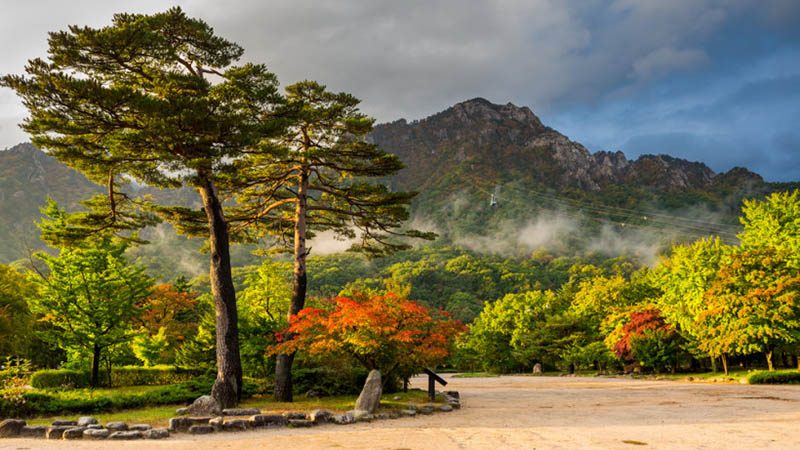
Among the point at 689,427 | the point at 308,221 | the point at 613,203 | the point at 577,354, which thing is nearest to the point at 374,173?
the point at 308,221

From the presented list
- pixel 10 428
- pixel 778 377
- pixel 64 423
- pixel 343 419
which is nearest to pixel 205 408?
pixel 64 423

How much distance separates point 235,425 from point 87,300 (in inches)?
456

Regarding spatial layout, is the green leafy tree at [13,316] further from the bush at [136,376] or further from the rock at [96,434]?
the rock at [96,434]

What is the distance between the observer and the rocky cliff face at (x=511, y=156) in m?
142

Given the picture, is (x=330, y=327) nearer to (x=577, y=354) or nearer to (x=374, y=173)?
(x=374, y=173)

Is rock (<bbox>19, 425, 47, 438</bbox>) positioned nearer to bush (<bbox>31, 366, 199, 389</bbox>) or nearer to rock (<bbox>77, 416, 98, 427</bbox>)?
rock (<bbox>77, 416, 98, 427</bbox>)

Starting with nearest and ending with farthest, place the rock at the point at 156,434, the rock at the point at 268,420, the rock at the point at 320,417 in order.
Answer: the rock at the point at 156,434 < the rock at the point at 268,420 < the rock at the point at 320,417

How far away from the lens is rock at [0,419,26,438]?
35.5 ft

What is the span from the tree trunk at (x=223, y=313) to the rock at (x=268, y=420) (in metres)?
3.57

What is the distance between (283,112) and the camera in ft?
50.1

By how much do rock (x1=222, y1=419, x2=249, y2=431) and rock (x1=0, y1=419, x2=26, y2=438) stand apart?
421cm

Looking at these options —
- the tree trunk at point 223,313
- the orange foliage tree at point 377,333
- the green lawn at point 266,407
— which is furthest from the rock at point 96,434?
the orange foliage tree at point 377,333

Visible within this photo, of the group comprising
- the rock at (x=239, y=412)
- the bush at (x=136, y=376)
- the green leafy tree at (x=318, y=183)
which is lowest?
the rock at (x=239, y=412)

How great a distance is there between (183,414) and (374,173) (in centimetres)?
997
